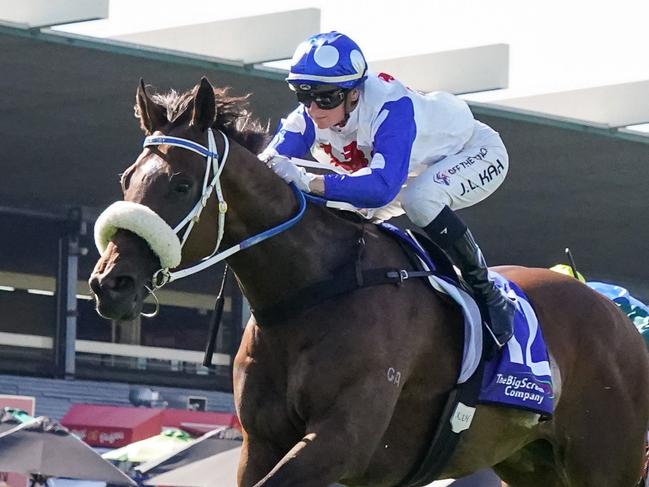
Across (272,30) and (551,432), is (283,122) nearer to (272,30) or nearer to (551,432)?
(551,432)

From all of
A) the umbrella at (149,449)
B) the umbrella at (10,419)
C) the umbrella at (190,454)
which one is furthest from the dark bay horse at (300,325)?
the umbrella at (149,449)

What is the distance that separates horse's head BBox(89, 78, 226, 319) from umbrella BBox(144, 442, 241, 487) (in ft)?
18.6

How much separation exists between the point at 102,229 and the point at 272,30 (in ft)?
29.0

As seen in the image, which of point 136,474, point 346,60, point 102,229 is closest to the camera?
point 102,229

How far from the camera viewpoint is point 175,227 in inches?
188

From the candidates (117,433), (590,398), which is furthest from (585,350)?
(117,433)

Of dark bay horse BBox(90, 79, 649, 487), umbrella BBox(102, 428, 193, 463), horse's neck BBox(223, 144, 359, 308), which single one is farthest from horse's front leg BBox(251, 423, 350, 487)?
umbrella BBox(102, 428, 193, 463)

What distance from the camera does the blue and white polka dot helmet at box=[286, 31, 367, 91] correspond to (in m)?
5.41

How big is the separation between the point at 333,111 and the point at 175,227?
40.5 inches

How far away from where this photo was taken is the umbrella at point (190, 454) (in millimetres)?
10930

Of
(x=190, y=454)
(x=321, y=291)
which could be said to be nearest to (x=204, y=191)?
(x=321, y=291)

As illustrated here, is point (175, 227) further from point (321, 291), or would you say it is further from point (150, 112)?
point (321, 291)

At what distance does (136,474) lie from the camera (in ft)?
37.1

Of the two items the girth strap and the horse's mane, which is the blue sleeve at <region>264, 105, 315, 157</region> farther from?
the girth strap
